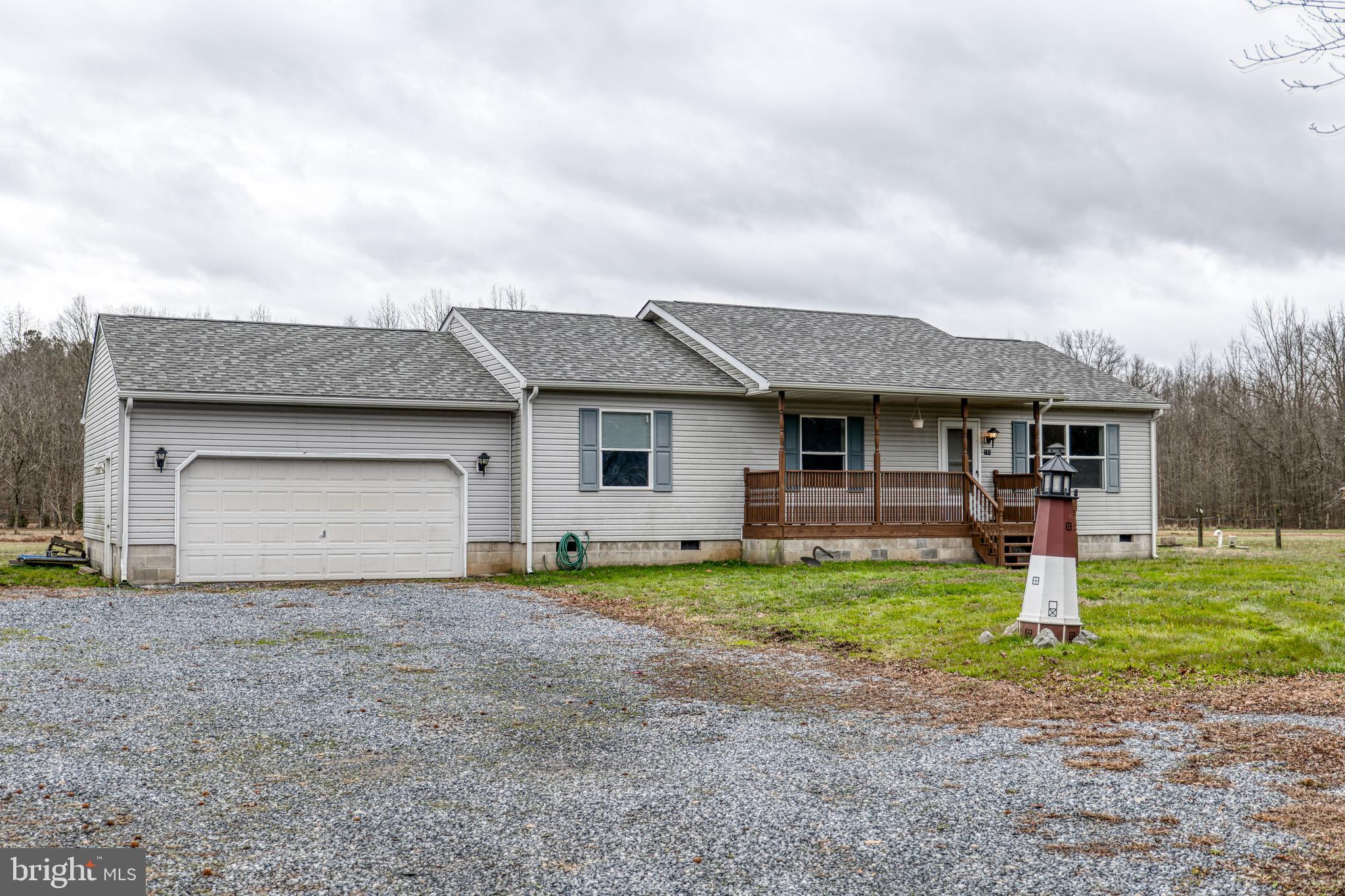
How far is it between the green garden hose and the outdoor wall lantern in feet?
30.3

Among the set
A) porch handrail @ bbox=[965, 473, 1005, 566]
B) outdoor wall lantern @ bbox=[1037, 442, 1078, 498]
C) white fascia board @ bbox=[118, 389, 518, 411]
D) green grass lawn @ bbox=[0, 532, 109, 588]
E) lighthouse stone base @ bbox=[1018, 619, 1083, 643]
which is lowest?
green grass lawn @ bbox=[0, 532, 109, 588]

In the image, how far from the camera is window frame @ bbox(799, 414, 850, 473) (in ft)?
61.5

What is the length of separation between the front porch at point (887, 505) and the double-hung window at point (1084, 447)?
2.11m

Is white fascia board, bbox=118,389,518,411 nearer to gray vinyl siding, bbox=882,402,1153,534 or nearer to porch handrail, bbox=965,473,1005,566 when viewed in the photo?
gray vinyl siding, bbox=882,402,1153,534

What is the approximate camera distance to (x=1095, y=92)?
1315 cm

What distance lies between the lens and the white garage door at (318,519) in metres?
15.5

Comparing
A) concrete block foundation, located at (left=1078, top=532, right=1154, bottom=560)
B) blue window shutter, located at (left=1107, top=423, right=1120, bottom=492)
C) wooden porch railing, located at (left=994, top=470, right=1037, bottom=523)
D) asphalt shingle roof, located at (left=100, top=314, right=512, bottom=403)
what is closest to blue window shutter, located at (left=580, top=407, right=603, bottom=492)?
asphalt shingle roof, located at (left=100, top=314, right=512, bottom=403)

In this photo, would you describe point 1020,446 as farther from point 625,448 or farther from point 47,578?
point 47,578

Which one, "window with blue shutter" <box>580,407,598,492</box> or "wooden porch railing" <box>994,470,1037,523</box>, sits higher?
"window with blue shutter" <box>580,407,598,492</box>

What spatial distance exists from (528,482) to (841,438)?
19.0 feet

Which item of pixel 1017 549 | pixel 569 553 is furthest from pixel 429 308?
pixel 1017 549

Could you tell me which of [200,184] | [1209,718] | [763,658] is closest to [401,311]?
[200,184]

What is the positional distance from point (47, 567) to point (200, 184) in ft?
37.3

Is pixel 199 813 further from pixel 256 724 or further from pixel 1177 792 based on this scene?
pixel 1177 792
